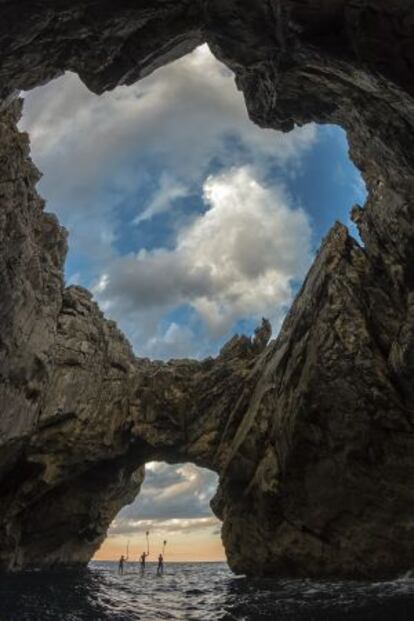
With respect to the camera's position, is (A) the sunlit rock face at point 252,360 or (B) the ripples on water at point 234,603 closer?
(A) the sunlit rock face at point 252,360

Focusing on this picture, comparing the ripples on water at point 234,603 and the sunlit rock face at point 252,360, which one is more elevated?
the sunlit rock face at point 252,360

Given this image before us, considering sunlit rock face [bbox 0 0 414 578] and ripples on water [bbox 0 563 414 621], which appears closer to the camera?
sunlit rock face [bbox 0 0 414 578]

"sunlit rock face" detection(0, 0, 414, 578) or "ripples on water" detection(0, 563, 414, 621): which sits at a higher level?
"sunlit rock face" detection(0, 0, 414, 578)

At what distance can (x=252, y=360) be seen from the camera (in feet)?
152

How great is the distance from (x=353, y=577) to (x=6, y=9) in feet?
116

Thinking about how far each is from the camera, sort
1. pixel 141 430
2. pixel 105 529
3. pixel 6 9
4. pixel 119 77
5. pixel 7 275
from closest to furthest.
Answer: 1. pixel 6 9
2. pixel 119 77
3. pixel 7 275
4. pixel 141 430
5. pixel 105 529

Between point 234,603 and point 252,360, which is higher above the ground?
point 252,360

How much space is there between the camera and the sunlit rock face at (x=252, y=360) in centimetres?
1439

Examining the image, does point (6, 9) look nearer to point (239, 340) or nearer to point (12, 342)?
point (12, 342)

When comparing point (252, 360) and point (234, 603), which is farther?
point (252, 360)

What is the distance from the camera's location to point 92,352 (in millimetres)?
45188

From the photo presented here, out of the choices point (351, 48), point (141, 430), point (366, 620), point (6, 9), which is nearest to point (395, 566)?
point (366, 620)

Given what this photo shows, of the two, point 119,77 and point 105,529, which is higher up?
point 119,77

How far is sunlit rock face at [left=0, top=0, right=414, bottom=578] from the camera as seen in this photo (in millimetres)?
14391
